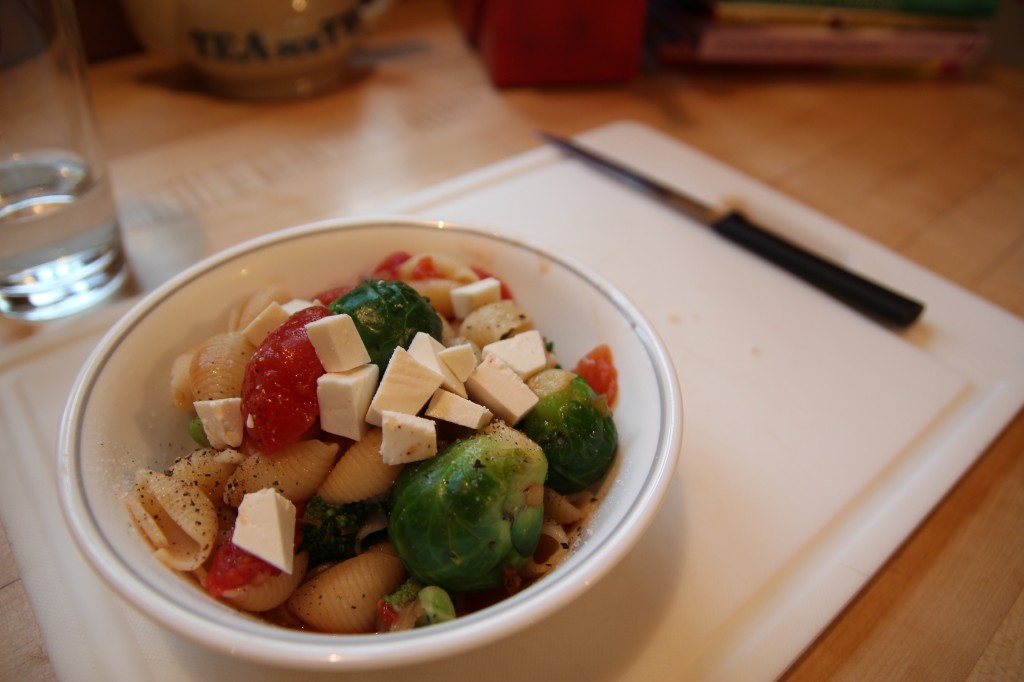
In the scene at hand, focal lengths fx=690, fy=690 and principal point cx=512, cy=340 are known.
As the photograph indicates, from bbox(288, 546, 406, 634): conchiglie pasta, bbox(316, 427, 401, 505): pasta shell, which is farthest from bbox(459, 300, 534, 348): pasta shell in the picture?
bbox(288, 546, 406, 634): conchiglie pasta

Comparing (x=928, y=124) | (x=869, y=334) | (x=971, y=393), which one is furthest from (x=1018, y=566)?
(x=928, y=124)

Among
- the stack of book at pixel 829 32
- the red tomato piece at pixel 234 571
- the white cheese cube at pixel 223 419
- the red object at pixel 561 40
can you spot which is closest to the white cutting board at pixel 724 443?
the red tomato piece at pixel 234 571

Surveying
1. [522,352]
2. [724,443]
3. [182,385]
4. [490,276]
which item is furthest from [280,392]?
[724,443]

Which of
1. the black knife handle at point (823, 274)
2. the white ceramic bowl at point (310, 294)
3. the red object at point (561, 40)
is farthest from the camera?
the red object at point (561, 40)

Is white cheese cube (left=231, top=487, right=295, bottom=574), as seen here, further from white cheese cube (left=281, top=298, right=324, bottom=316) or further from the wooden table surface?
the wooden table surface

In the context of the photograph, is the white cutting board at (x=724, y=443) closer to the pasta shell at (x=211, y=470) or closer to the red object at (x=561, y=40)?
the pasta shell at (x=211, y=470)

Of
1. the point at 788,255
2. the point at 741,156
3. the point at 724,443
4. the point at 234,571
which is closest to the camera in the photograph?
the point at 234,571

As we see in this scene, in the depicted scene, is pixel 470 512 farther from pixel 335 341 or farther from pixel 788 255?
pixel 788 255
